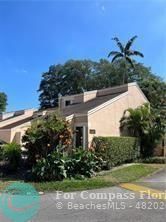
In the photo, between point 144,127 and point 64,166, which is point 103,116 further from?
point 64,166

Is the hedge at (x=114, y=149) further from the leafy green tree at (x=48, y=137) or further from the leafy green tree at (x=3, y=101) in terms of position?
the leafy green tree at (x=3, y=101)

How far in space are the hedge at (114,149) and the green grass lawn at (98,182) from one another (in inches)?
52.6

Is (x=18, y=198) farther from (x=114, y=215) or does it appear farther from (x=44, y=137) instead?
(x=44, y=137)

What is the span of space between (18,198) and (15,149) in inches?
283

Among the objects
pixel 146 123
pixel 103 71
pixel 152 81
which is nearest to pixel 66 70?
pixel 103 71

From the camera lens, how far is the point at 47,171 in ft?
49.1

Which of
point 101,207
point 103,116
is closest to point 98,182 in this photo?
point 101,207

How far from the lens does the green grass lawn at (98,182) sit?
43.2 ft

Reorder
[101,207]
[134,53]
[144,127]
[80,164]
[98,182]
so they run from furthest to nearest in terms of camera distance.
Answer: [134,53], [144,127], [80,164], [98,182], [101,207]

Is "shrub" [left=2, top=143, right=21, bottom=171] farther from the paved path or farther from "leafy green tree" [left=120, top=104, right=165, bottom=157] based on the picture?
"leafy green tree" [left=120, top=104, right=165, bottom=157]

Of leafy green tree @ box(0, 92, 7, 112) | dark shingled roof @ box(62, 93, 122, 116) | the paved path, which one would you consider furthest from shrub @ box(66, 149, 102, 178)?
leafy green tree @ box(0, 92, 7, 112)

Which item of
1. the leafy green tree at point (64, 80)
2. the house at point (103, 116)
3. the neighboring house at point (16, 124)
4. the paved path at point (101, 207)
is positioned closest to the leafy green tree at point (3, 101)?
the leafy green tree at point (64, 80)

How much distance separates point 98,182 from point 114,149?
5708mm

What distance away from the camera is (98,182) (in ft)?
46.2
